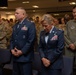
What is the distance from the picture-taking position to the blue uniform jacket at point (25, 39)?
11.8 feet

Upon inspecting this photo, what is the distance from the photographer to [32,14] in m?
18.3

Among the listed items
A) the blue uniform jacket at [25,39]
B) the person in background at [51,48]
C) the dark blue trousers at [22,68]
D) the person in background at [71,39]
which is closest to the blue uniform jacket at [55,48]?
the person in background at [51,48]

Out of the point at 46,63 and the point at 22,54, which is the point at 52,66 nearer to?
the point at 46,63

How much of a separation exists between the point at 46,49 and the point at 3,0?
3578mm

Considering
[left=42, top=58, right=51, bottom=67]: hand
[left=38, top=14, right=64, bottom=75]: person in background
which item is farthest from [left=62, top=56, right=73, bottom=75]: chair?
[left=42, top=58, right=51, bottom=67]: hand

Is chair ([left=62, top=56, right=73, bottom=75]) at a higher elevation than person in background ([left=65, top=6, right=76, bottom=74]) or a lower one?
lower

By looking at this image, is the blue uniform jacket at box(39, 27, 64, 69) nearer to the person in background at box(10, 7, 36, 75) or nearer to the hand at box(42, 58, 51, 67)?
the hand at box(42, 58, 51, 67)

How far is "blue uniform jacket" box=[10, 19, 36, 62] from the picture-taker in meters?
3.61

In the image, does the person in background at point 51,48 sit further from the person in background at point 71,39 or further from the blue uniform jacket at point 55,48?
the person in background at point 71,39

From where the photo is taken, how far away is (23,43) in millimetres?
3637

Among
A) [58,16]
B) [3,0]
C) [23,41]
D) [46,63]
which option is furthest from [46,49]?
[58,16]

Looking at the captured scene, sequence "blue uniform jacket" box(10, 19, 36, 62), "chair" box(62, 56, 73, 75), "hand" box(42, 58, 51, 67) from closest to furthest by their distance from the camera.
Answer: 1. "hand" box(42, 58, 51, 67)
2. "blue uniform jacket" box(10, 19, 36, 62)
3. "chair" box(62, 56, 73, 75)

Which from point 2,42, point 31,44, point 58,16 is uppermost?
point 31,44

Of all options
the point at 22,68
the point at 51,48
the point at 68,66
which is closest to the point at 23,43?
the point at 22,68
